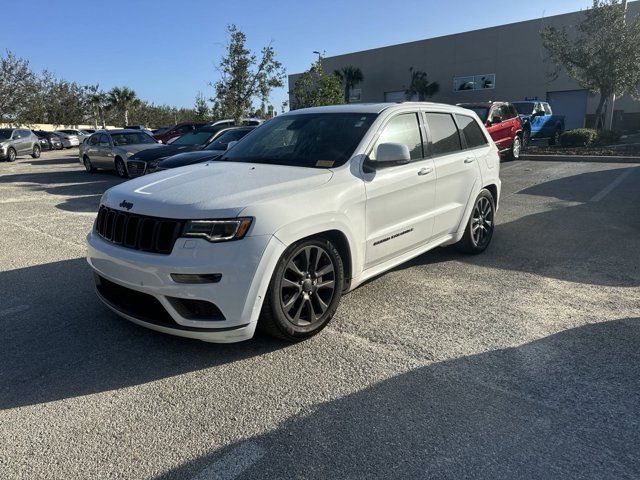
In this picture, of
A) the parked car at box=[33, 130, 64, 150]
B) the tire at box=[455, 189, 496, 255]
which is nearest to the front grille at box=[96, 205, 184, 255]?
the tire at box=[455, 189, 496, 255]

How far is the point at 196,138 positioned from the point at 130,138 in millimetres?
3467

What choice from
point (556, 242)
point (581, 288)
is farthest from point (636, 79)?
point (581, 288)

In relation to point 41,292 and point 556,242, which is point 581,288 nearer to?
point 556,242

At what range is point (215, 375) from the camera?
3.20m

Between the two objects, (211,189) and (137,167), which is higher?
(211,189)

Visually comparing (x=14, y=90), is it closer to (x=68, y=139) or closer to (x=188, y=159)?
(x=68, y=139)

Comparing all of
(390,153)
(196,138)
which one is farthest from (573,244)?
(196,138)

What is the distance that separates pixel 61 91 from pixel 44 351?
6295 centimetres

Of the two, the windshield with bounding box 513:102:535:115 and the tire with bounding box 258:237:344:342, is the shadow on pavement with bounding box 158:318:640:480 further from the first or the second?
the windshield with bounding box 513:102:535:115

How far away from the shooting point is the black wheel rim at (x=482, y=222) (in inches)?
225

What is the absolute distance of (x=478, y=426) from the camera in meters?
2.64

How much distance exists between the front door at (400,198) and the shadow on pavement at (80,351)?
1.28 meters

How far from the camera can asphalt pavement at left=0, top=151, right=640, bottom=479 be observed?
2.40 metres

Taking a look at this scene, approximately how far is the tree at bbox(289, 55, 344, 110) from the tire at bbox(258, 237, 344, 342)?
16.3 m
